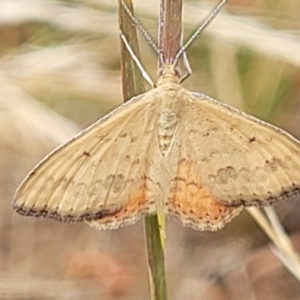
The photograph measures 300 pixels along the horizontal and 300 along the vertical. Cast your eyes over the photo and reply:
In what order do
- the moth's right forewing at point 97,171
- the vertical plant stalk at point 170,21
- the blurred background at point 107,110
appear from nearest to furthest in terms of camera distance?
the vertical plant stalk at point 170,21
the moth's right forewing at point 97,171
the blurred background at point 107,110

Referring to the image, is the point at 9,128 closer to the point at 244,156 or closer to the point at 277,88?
the point at 277,88

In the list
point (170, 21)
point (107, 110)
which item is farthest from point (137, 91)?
point (107, 110)

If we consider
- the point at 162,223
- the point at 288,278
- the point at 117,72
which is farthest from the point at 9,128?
the point at 162,223

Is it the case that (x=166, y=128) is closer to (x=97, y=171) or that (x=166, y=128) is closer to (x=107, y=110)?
(x=97, y=171)

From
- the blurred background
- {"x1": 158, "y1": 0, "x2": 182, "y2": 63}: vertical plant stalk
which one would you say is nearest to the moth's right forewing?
{"x1": 158, "y1": 0, "x2": 182, "y2": 63}: vertical plant stalk

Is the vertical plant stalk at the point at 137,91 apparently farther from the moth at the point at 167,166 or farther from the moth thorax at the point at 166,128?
the moth thorax at the point at 166,128

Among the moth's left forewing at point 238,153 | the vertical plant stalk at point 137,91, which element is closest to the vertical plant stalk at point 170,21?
the vertical plant stalk at point 137,91
